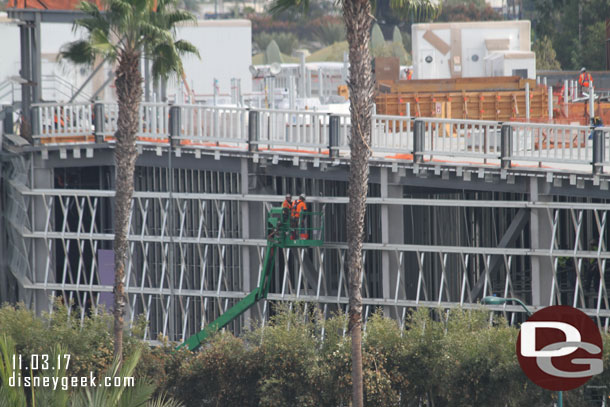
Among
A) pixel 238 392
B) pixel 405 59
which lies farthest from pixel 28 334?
pixel 405 59

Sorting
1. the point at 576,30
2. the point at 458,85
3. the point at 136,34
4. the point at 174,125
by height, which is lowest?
the point at 174,125

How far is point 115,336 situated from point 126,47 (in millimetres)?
7244

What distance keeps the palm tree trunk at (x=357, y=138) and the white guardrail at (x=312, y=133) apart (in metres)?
4.36

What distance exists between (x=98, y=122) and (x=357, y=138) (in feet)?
45.7

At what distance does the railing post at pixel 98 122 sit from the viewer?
3981 cm

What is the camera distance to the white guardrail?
1241 inches

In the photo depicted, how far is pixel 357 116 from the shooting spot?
28188 mm

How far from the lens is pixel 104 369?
33031 millimetres

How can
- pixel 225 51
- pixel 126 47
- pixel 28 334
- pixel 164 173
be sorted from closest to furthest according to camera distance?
pixel 126 47 < pixel 28 334 < pixel 164 173 < pixel 225 51

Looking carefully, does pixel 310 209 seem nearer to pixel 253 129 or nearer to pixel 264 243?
pixel 264 243

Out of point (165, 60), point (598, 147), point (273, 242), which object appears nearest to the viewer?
point (598, 147)

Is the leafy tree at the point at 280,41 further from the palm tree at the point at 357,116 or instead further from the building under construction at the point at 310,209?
the palm tree at the point at 357,116

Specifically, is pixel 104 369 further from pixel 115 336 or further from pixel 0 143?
pixel 0 143

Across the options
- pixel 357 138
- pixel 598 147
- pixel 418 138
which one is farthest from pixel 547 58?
pixel 357 138
